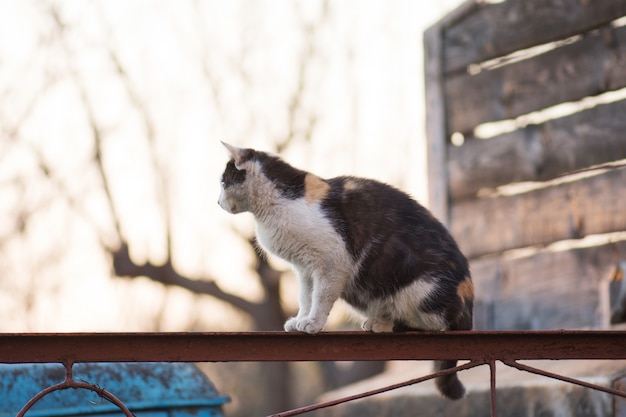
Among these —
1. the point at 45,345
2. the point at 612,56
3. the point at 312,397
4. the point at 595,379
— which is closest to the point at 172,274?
the point at 312,397

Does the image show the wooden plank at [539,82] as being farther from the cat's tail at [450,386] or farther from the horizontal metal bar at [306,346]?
the horizontal metal bar at [306,346]

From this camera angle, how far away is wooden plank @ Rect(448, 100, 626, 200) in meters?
6.50

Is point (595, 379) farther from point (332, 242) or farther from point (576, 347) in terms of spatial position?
point (332, 242)

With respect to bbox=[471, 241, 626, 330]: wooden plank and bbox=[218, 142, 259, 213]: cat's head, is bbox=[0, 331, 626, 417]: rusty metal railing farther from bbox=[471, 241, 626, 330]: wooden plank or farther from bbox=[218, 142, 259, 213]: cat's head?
bbox=[471, 241, 626, 330]: wooden plank

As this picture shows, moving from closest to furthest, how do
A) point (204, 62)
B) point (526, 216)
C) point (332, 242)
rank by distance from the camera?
point (332, 242) < point (526, 216) < point (204, 62)

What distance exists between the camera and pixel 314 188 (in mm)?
4211

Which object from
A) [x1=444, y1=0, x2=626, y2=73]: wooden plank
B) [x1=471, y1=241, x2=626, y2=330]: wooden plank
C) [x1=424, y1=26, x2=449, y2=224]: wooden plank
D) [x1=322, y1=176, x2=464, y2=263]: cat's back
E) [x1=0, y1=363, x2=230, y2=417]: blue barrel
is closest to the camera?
[x1=322, y1=176, x2=464, y2=263]: cat's back

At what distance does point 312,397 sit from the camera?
16.3 meters

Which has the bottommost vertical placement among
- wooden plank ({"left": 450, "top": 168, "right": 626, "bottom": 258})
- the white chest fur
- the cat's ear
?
the white chest fur

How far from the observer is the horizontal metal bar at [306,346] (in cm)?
344

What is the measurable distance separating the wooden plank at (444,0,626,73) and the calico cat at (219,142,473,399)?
3081 millimetres

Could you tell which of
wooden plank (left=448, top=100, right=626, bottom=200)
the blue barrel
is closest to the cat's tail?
the blue barrel

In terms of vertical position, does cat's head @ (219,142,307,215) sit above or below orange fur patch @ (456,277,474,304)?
above

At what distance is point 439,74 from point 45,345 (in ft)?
16.5
